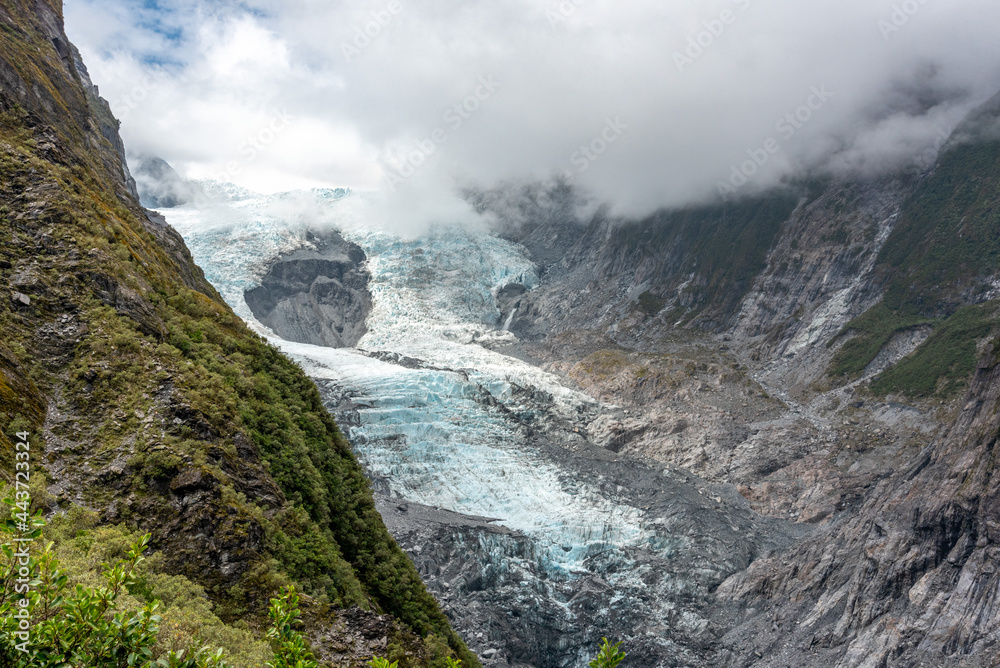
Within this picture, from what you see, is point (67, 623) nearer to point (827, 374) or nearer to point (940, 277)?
point (827, 374)

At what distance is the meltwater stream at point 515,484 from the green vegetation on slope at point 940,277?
106ft

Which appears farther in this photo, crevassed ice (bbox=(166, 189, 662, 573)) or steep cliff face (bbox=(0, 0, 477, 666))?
crevassed ice (bbox=(166, 189, 662, 573))

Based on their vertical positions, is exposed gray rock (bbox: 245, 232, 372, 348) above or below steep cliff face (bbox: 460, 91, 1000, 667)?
above

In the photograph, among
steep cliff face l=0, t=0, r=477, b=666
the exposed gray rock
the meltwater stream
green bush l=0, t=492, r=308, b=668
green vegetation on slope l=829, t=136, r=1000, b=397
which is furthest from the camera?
the exposed gray rock

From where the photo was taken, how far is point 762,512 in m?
63.4

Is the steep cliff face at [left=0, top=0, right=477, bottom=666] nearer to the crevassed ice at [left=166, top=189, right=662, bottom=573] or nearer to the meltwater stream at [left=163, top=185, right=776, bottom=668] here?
the meltwater stream at [left=163, top=185, right=776, bottom=668]

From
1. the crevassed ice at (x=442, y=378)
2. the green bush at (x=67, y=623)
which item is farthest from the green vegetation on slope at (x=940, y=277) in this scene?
the green bush at (x=67, y=623)

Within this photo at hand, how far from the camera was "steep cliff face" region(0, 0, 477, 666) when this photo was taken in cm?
1427

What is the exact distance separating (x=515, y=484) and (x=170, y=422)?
53416mm

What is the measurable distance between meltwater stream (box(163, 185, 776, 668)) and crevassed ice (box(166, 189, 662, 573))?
22cm

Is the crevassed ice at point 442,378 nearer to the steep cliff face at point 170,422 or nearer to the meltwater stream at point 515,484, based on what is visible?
the meltwater stream at point 515,484

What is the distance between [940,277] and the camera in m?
87.9

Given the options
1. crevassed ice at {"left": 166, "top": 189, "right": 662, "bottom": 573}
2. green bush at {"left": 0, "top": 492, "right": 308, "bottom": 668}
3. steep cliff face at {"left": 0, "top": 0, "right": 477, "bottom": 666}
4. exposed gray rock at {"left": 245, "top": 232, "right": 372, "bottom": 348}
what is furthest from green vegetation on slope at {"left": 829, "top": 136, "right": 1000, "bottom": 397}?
exposed gray rock at {"left": 245, "top": 232, "right": 372, "bottom": 348}

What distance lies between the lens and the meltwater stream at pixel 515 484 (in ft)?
157
